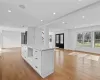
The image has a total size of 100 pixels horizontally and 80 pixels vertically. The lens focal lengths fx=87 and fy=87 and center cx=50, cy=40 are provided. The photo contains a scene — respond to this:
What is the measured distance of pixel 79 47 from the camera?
9.65 m

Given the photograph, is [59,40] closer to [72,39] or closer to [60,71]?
[72,39]

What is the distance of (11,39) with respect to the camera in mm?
13188

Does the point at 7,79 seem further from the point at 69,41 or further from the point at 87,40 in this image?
the point at 69,41

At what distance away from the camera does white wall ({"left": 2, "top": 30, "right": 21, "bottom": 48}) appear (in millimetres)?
12727

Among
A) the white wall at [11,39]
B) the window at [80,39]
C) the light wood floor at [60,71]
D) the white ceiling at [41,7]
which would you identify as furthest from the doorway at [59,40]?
the light wood floor at [60,71]

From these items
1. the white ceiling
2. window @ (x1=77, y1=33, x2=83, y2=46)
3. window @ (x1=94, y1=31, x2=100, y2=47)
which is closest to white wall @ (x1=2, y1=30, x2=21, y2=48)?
the white ceiling

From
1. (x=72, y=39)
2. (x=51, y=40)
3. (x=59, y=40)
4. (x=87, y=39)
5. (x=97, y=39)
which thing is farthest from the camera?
(x=51, y=40)

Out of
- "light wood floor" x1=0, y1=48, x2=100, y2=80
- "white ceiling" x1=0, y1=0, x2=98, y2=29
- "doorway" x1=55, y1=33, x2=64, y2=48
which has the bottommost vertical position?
"light wood floor" x1=0, y1=48, x2=100, y2=80

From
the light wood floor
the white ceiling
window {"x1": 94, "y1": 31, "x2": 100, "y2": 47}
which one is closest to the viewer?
the light wood floor

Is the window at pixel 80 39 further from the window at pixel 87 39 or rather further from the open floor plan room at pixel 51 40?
the window at pixel 87 39

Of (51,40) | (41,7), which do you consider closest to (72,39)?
(51,40)

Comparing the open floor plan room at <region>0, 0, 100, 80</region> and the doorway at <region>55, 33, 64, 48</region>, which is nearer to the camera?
the open floor plan room at <region>0, 0, 100, 80</region>

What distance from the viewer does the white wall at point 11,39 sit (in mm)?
12727

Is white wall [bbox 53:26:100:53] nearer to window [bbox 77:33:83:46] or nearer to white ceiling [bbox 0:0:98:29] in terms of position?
window [bbox 77:33:83:46]
